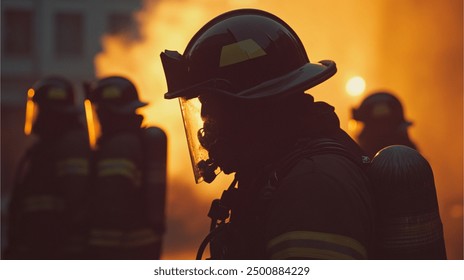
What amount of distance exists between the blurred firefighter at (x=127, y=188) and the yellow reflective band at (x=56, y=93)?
1.43ft

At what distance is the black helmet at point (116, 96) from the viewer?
15.4 ft

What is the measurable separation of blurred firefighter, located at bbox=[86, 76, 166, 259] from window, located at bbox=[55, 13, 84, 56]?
12.0 m

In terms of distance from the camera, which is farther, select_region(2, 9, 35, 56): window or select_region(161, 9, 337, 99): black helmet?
select_region(2, 9, 35, 56): window

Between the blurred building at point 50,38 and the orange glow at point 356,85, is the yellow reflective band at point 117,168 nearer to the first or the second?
the orange glow at point 356,85

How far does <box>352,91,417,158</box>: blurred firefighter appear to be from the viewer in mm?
5352

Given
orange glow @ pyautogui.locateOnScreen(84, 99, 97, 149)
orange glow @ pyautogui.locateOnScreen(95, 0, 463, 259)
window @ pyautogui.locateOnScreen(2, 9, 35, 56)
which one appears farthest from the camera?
window @ pyautogui.locateOnScreen(2, 9, 35, 56)

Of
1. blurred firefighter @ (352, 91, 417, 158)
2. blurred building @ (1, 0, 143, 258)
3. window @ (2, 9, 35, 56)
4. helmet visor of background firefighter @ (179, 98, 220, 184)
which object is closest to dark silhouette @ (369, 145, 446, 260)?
helmet visor of background firefighter @ (179, 98, 220, 184)

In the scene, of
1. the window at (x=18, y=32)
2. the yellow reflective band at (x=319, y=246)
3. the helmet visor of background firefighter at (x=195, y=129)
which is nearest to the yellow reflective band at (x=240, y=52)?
the helmet visor of background firefighter at (x=195, y=129)

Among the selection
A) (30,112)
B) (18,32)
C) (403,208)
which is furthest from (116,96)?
(18,32)

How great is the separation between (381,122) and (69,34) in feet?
40.5

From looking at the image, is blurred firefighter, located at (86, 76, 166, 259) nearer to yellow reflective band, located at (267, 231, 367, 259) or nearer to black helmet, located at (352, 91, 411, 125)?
black helmet, located at (352, 91, 411, 125)

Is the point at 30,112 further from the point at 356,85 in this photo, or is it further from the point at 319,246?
the point at 356,85

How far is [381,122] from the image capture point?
5.55m
